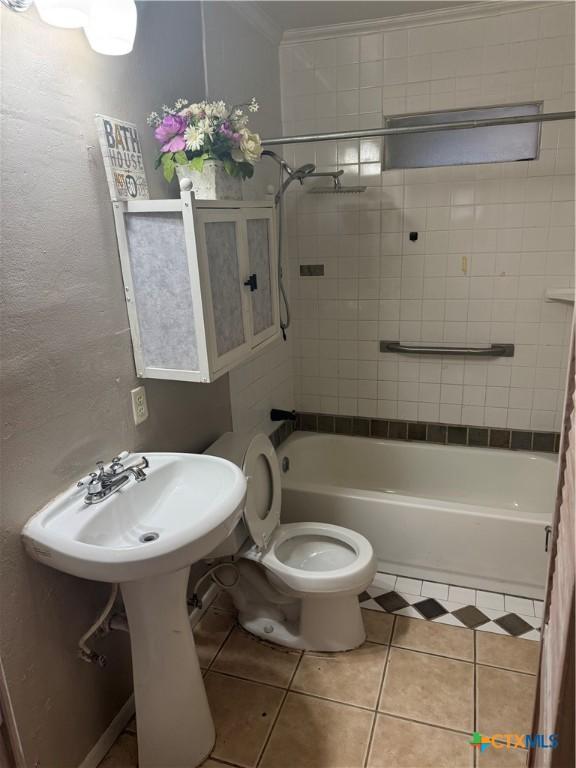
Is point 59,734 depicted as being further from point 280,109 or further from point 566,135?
point 566,135

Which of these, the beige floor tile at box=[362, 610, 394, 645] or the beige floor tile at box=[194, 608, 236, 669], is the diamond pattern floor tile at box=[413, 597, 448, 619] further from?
the beige floor tile at box=[194, 608, 236, 669]

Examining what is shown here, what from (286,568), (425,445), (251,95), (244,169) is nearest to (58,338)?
(244,169)

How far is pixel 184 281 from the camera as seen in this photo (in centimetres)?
156

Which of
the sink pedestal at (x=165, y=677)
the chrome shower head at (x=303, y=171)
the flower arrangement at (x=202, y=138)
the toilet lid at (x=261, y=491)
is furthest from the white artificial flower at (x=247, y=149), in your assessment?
the sink pedestal at (x=165, y=677)

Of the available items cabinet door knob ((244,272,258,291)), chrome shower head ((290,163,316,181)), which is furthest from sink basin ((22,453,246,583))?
chrome shower head ((290,163,316,181))

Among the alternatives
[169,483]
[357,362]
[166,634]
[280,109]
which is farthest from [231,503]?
[280,109]

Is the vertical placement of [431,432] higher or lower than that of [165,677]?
higher

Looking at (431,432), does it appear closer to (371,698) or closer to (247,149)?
(371,698)

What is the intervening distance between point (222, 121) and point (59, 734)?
71.7 inches

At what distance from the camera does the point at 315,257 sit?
2838 millimetres

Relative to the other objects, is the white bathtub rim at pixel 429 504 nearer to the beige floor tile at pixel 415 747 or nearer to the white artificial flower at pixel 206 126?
the beige floor tile at pixel 415 747

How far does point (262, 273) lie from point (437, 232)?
1086 millimetres

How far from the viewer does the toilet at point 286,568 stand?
1885 millimetres

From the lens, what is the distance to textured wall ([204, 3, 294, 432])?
208 centimetres
